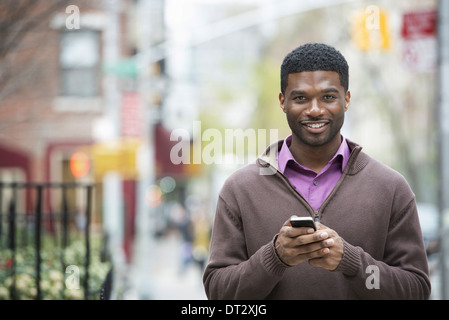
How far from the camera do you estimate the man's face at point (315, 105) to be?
77.6 inches

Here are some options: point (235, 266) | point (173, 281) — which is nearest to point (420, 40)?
point (235, 266)

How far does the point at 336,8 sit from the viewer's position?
18.0 metres

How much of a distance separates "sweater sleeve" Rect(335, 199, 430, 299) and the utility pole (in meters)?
3.52

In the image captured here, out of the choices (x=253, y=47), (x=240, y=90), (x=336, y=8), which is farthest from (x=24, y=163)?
(x=253, y=47)

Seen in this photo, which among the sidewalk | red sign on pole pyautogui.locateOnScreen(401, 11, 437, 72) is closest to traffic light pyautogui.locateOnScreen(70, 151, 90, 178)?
the sidewalk

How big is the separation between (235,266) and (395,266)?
0.52 meters

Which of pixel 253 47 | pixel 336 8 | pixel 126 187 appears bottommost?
pixel 126 187

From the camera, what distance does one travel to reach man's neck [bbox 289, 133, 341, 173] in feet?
6.85

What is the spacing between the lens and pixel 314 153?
2.10 meters

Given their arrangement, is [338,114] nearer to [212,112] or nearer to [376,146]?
[376,146]

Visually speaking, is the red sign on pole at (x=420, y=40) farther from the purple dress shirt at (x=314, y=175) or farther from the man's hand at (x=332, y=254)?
the man's hand at (x=332, y=254)

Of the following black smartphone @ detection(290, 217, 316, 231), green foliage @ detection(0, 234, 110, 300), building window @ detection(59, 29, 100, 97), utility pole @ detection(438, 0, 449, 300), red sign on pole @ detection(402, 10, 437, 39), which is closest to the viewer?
black smartphone @ detection(290, 217, 316, 231)

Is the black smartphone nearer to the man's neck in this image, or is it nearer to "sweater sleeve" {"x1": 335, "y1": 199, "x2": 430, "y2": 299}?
"sweater sleeve" {"x1": 335, "y1": 199, "x2": 430, "y2": 299}
